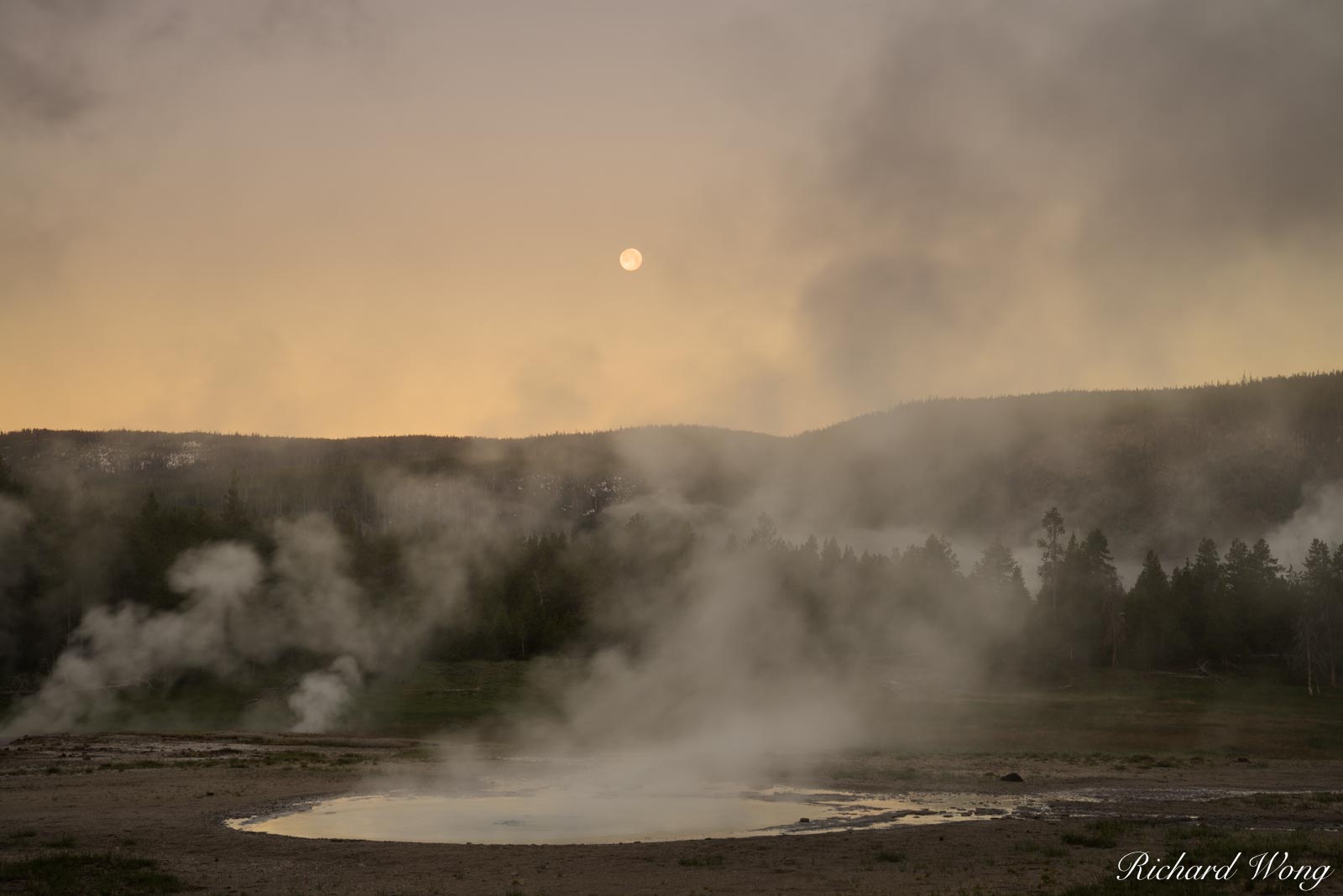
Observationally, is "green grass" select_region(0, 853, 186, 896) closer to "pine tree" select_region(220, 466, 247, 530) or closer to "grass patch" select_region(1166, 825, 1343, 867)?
"grass patch" select_region(1166, 825, 1343, 867)

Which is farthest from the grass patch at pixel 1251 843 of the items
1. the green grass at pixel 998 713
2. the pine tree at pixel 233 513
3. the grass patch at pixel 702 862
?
the pine tree at pixel 233 513

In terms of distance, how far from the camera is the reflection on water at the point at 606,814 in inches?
1193

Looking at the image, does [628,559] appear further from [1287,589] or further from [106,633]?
[1287,589]

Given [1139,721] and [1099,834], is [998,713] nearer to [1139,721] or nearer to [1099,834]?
[1139,721]

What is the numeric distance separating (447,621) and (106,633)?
28429mm

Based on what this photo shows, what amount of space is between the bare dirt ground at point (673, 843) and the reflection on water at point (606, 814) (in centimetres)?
176

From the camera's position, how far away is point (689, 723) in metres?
69.1

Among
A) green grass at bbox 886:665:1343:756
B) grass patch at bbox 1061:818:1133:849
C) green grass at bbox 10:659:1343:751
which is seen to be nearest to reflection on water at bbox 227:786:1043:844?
grass patch at bbox 1061:818:1133:849

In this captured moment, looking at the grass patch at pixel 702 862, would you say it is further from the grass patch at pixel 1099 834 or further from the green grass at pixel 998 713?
the green grass at pixel 998 713

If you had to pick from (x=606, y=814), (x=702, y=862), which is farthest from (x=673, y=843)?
(x=606, y=814)

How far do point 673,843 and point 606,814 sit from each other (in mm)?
6948

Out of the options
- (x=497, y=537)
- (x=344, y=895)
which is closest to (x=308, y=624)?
(x=497, y=537)

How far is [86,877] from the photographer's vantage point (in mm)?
23375

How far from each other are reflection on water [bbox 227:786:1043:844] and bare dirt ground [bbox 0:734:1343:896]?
176 centimetres
